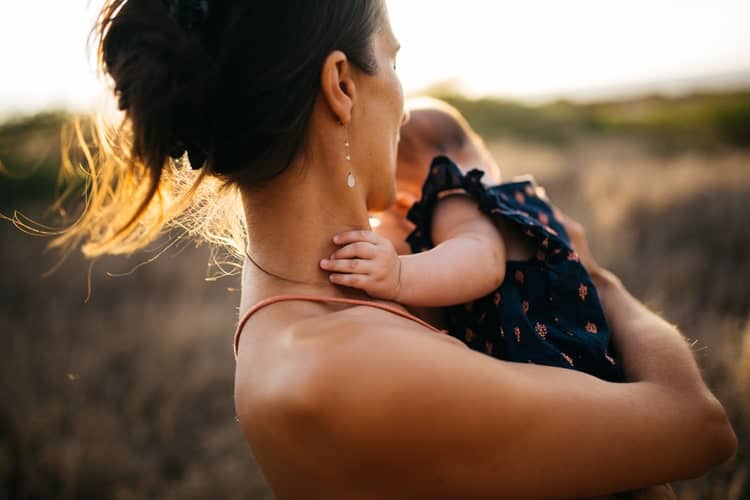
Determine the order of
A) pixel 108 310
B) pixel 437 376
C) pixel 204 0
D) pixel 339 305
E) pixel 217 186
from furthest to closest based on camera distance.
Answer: pixel 108 310, pixel 217 186, pixel 339 305, pixel 204 0, pixel 437 376

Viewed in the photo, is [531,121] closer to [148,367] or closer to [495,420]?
[148,367]

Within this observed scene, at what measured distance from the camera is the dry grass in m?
3.09

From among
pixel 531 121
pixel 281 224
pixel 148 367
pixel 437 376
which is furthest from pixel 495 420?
pixel 531 121

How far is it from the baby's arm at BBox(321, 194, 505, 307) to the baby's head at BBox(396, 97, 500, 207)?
0.51m

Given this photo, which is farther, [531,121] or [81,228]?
[531,121]

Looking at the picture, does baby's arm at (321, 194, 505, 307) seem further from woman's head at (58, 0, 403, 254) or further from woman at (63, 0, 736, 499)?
woman's head at (58, 0, 403, 254)

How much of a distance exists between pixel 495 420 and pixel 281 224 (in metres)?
0.69

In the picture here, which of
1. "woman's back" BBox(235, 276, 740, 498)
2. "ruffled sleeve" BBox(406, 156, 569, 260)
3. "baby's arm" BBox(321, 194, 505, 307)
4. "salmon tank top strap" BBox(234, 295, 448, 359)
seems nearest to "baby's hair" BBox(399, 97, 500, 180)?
"ruffled sleeve" BBox(406, 156, 569, 260)

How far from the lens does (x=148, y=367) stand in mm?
3867

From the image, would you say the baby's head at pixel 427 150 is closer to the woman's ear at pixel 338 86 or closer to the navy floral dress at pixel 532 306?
the navy floral dress at pixel 532 306

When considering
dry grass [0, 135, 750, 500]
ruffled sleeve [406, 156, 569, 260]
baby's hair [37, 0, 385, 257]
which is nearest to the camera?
baby's hair [37, 0, 385, 257]

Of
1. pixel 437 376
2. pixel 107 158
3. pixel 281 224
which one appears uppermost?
pixel 107 158

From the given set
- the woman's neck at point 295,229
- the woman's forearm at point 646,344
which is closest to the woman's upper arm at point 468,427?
the woman's forearm at point 646,344

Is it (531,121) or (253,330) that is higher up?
(531,121)
